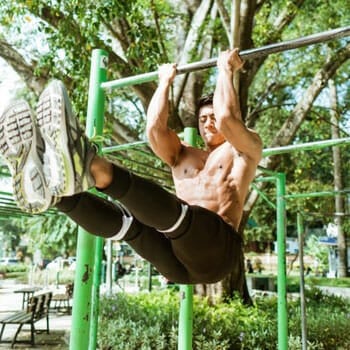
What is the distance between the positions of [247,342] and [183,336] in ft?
7.17

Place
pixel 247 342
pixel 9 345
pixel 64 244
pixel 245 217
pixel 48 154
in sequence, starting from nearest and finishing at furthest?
pixel 48 154 → pixel 247 342 → pixel 9 345 → pixel 245 217 → pixel 64 244

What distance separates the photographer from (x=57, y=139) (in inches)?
61.1

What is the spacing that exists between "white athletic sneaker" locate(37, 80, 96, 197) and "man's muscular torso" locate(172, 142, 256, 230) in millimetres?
667

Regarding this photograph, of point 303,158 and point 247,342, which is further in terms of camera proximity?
point 303,158

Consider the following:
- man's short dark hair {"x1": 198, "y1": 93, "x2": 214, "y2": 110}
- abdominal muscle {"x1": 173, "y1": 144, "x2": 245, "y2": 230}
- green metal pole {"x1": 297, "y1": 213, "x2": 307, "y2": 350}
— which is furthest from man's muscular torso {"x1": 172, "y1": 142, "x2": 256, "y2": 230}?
green metal pole {"x1": 297, "y1": 213, "x2": 307, "y2": 350}

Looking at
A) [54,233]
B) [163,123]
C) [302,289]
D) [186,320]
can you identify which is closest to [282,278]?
[302,289]

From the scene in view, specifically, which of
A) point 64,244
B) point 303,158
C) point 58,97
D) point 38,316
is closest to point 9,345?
point 38,316

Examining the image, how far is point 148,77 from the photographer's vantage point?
2475 mm

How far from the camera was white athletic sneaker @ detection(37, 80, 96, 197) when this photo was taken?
1.53 metres

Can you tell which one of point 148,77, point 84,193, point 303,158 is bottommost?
point 84,193

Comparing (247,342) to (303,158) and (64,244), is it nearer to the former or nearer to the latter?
(303,158)

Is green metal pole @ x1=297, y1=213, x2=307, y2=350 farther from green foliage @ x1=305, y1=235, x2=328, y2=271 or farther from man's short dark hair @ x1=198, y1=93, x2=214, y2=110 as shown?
green foliage @ x1=305, y1=235, x2=328, y2=271

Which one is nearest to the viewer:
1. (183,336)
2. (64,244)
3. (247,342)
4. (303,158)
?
(183,336)

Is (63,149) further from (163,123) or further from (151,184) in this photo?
(163,123)
